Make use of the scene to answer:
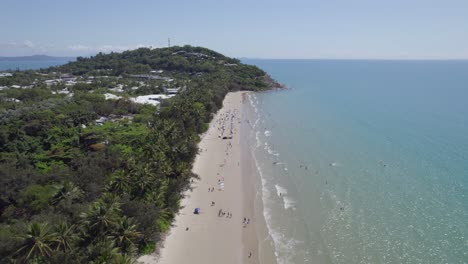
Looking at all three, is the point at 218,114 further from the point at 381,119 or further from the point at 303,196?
the point at 303,196

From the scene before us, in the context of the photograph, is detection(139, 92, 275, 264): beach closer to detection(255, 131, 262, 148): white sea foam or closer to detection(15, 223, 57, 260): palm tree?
detection(255, 131, 262, 148): white sea foam

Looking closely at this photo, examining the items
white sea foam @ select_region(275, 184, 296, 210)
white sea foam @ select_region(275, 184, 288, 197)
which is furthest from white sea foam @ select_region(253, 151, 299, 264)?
white sea foam @ select_region(275, 184, 288, 197)

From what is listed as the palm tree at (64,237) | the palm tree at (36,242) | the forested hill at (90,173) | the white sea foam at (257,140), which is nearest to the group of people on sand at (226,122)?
the forested hill at (90,173)

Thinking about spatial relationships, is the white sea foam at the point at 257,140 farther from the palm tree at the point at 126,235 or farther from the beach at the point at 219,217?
the palm tree at the point at 126,235

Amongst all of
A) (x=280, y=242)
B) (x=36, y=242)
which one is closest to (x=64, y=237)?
(x=36, y=242)

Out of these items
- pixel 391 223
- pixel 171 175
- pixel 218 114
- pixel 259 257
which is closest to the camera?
pixel 259 257

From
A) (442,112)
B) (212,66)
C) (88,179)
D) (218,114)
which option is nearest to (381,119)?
(442,112)
